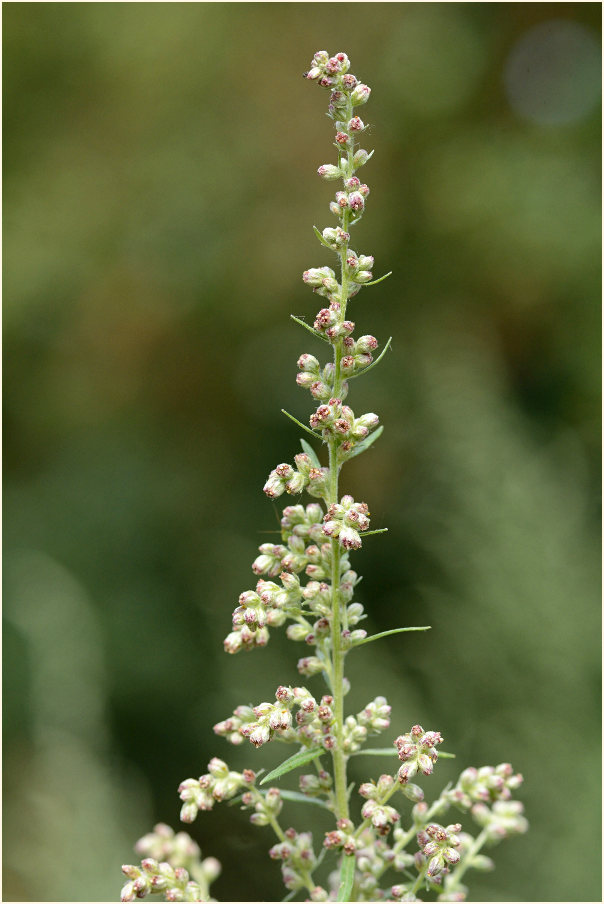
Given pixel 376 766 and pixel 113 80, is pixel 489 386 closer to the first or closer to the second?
pixel 376 766

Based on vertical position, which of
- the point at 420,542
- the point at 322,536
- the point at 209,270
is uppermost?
the point at 209,270

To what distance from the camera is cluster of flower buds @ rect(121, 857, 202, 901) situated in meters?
1.27

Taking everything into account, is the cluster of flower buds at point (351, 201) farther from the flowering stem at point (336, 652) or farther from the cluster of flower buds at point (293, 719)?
the cluster of flower buds at point (293, 719)

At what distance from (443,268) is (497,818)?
4.98 meters

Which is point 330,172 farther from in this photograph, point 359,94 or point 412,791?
point 412,791

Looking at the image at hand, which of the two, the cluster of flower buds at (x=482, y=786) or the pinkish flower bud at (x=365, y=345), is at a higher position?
the pinkish flower bud at (x=365, y=345)

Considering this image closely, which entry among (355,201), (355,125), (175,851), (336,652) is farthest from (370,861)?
(355,125)

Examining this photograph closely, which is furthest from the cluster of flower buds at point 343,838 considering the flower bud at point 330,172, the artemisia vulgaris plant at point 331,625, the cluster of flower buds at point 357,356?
the flower bud at point 330,172

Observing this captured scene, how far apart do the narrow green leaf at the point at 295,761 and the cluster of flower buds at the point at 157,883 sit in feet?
0.92

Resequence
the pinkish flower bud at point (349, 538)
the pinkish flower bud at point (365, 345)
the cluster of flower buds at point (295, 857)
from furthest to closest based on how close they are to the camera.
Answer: the cluster of flower buds at point (295, 857), the pinkish flower bud at point (365, 345), the pinkish flower bud at point (349, 538)

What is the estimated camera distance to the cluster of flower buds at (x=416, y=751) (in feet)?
3.85

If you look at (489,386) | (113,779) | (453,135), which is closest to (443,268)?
(453,135)

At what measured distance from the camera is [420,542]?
4.75m

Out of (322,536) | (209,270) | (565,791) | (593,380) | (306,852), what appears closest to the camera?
(322,536)
